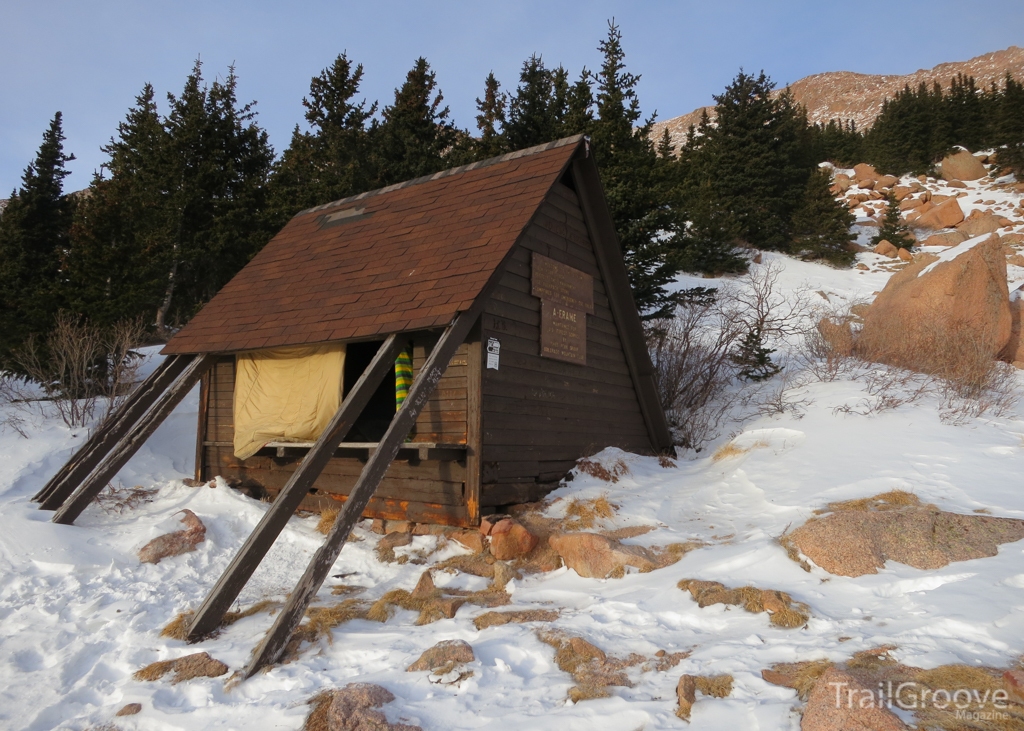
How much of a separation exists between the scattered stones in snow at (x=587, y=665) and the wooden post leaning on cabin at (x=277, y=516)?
256cm

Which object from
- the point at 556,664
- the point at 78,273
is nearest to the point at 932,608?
the point at 556,664

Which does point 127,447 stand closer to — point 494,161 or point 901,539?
point 494,161

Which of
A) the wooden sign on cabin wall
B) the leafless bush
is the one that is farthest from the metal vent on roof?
the leafless bush

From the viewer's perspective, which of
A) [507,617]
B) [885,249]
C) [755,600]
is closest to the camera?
[755,600]

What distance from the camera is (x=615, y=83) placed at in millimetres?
18141

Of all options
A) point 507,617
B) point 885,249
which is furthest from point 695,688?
point 885,249

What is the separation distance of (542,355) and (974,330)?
36.6 feet

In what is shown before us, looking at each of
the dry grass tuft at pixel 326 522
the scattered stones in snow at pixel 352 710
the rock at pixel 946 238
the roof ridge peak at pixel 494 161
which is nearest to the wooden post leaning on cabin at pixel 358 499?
the scattered stones in snow at pixel 352 710

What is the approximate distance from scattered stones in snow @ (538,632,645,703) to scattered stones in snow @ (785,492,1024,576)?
87.9 inches

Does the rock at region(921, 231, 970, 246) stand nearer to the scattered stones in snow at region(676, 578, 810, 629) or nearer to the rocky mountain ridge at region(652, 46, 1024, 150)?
the scattered stones in snow at region(676, 578, 810, 629)

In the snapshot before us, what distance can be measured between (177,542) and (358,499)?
2.82m

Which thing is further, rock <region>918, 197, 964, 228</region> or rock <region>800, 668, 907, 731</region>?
rock <region>918, 197, 964, 228</region>

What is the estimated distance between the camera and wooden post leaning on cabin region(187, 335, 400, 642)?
5.36m

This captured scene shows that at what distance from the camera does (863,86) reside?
135750mm
